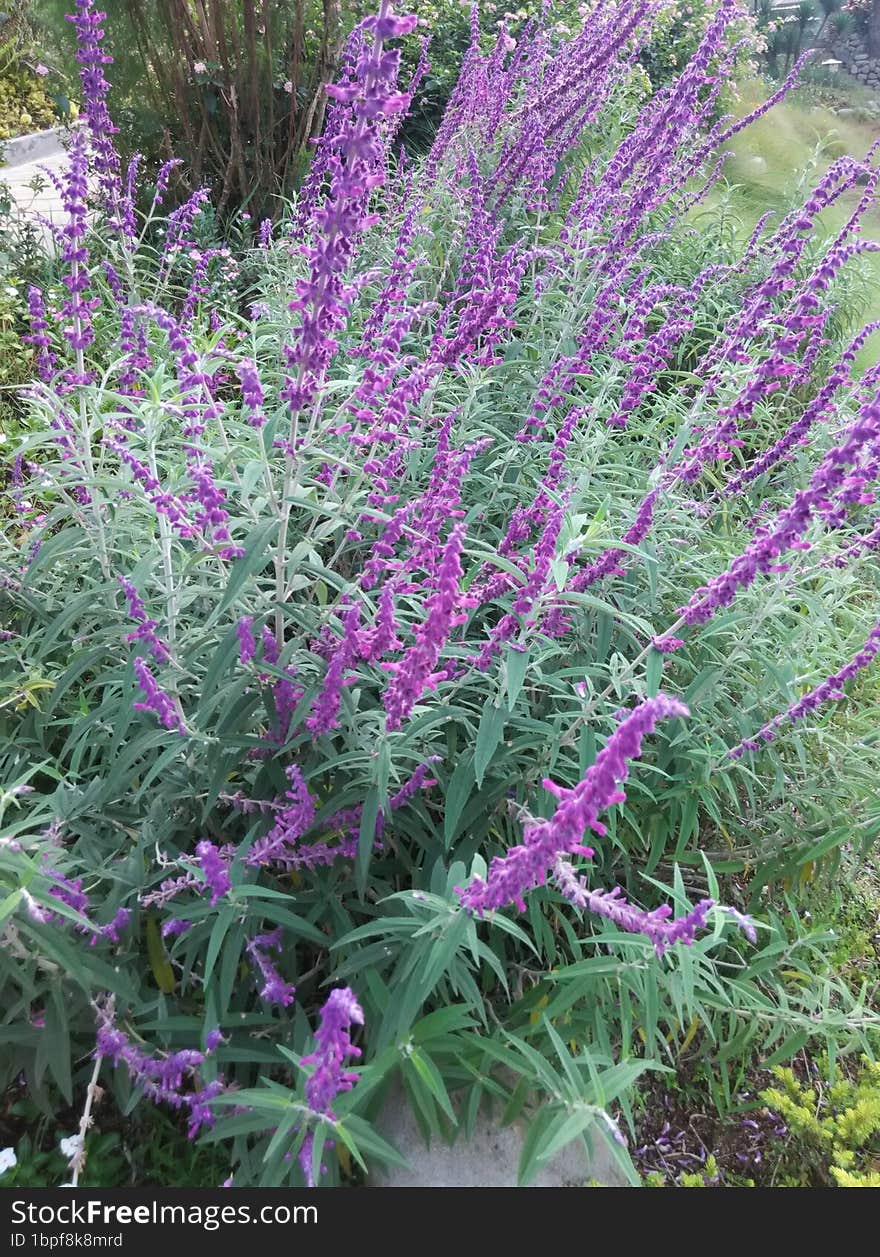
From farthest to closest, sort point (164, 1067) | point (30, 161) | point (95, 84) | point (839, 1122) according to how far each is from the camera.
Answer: point (30, 161)
point (95, 84)
point (839, 1122)
point (164, 1067)

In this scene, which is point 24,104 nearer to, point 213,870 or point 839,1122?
point 213,870

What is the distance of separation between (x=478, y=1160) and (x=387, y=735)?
1.20 meters

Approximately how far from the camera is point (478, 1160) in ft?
7.85

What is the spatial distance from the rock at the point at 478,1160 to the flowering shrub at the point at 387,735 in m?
0.12

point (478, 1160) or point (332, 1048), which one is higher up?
point (332, 1048)

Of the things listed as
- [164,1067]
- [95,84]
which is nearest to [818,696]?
[164,1067]

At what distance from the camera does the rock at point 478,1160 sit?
2.36 m

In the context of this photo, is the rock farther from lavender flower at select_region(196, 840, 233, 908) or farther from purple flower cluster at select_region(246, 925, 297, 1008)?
lavender flower at select_region(196, 840, 233, 908)

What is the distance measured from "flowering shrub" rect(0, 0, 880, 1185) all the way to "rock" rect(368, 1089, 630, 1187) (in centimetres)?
12

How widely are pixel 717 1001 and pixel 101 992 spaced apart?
65.7 inches

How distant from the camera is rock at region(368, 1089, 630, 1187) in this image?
236 centimetres

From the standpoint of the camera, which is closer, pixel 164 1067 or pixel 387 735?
pixel 164 1067

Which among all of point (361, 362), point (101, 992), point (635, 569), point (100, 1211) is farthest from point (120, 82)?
point (100, 1211)

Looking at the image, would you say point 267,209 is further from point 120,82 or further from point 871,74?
point 871,74
